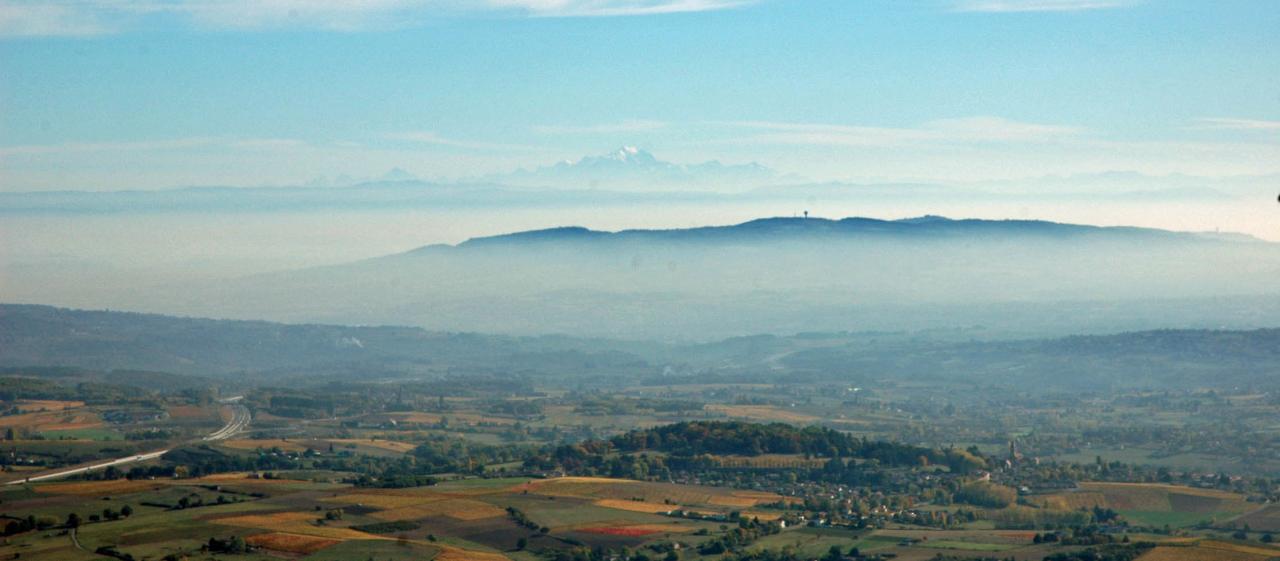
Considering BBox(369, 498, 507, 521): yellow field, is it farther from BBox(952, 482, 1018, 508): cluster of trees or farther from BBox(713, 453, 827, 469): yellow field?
BBox(952, 482, 1018, 508): cluster of trees

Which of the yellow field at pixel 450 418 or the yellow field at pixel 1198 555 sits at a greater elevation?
the yellow field at pixel 1198 555

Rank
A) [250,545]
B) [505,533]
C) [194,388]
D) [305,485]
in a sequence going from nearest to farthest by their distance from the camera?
[250,545]
[505,533]
[305,485]
[194,388]

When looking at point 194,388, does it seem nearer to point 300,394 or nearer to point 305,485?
point 300,394

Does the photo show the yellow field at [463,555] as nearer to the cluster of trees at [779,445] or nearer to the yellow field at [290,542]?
the yellow field at [290,542]

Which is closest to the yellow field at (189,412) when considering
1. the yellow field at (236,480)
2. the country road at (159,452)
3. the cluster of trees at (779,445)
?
the country road at (159,452)

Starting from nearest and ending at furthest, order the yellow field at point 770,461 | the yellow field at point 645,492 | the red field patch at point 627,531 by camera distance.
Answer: the red field patch at point 627,531 → the yellow field at point 645,492 → the yellow field at point 770,461

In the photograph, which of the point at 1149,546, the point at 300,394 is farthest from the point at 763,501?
the point at 300,394
